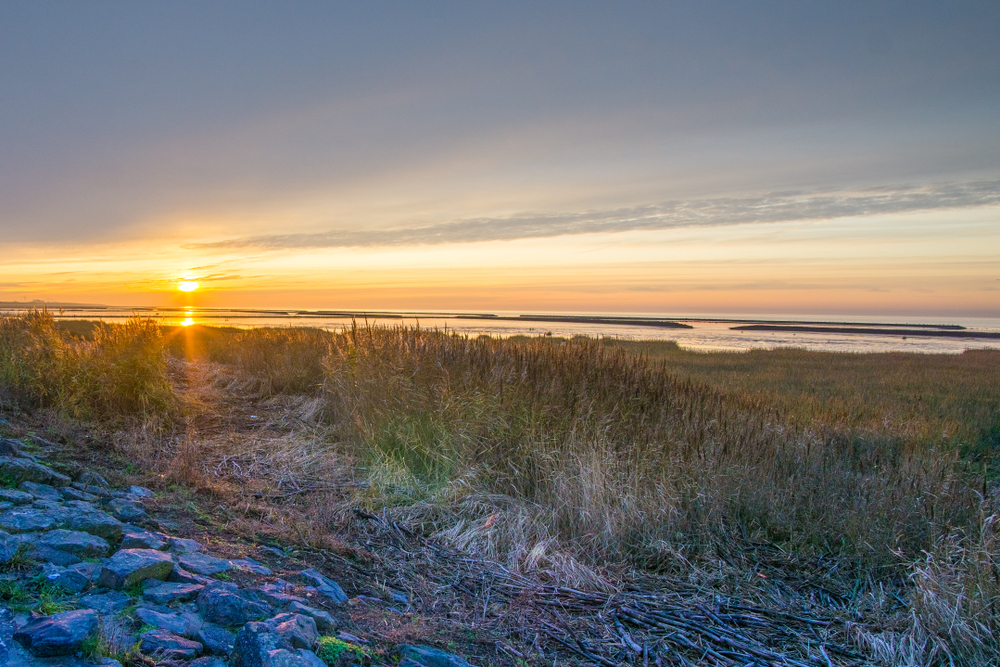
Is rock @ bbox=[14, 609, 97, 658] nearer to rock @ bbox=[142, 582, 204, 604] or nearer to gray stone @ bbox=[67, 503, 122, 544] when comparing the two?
rock @ bbox=[142, 582, 204, 604]

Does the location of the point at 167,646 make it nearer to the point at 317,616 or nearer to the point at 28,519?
the point at 317,616

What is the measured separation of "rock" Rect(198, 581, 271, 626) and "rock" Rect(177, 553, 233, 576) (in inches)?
14.5

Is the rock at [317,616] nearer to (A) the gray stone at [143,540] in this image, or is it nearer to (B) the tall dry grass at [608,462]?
(A) the gray stone at [143,540]

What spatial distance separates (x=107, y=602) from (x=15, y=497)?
1.55 m

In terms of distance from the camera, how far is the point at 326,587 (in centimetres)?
336

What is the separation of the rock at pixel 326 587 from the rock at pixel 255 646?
848mm

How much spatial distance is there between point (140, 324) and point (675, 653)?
8514 mm

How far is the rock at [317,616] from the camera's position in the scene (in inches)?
110

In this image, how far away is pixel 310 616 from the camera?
9.16 ft

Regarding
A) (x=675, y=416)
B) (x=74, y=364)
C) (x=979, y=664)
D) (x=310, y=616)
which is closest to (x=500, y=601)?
(x=310, y=616)

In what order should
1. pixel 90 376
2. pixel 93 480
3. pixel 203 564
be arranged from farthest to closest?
pixel 90 376 < pixel 93 480 < pixel 203 564

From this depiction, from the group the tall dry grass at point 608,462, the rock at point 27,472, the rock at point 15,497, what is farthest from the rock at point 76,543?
the tall dry grass at point 608,462

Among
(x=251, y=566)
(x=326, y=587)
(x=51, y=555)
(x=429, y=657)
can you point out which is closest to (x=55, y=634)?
(x=51, y=555)

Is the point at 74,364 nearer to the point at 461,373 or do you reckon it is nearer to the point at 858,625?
the point at 461,373
